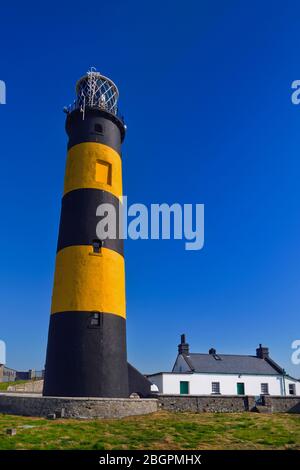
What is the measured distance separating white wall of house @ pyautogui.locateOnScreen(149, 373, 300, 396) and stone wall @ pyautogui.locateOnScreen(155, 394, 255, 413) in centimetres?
1106

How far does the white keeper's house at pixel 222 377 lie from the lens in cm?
3378

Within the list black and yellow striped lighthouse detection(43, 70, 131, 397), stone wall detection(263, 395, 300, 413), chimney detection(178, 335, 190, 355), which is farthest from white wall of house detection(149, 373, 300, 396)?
black and yellow striped lighthouse detection(43, 70, 131, 397)

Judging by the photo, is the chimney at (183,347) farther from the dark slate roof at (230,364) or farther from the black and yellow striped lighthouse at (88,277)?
the black and yellow striped lighthouse at (88,277)

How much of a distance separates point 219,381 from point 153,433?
74.4 feet

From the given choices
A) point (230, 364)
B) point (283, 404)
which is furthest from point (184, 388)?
point (283, 404)

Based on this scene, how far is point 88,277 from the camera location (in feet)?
65.0

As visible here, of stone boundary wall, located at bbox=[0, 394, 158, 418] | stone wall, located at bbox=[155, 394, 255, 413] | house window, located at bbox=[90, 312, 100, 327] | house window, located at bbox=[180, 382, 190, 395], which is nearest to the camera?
stone boundary wall, located at bbox=[0, 394, 158, 418]

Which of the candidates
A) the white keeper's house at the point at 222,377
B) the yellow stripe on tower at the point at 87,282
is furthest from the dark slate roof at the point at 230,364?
the yellow stripe on tower at the point at 87,282

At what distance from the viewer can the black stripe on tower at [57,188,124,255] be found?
20719mm

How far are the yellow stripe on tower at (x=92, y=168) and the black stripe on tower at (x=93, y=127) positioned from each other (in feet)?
1.37

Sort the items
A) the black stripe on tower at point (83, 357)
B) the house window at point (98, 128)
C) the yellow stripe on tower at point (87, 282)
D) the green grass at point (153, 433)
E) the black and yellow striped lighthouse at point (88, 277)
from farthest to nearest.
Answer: the house window at point (98, 128)
the yellow stripe on tower at point (87, 282)
the black and yellow striped lighthouse at point (88, 277)
the black stripe on tower at point (83, 357)
the green grass at point (153, 433)

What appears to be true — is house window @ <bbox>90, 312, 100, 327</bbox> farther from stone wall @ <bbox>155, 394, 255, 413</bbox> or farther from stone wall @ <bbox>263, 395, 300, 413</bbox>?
stone wall @ <bbox>263, 395, 300, 413</bbox>
